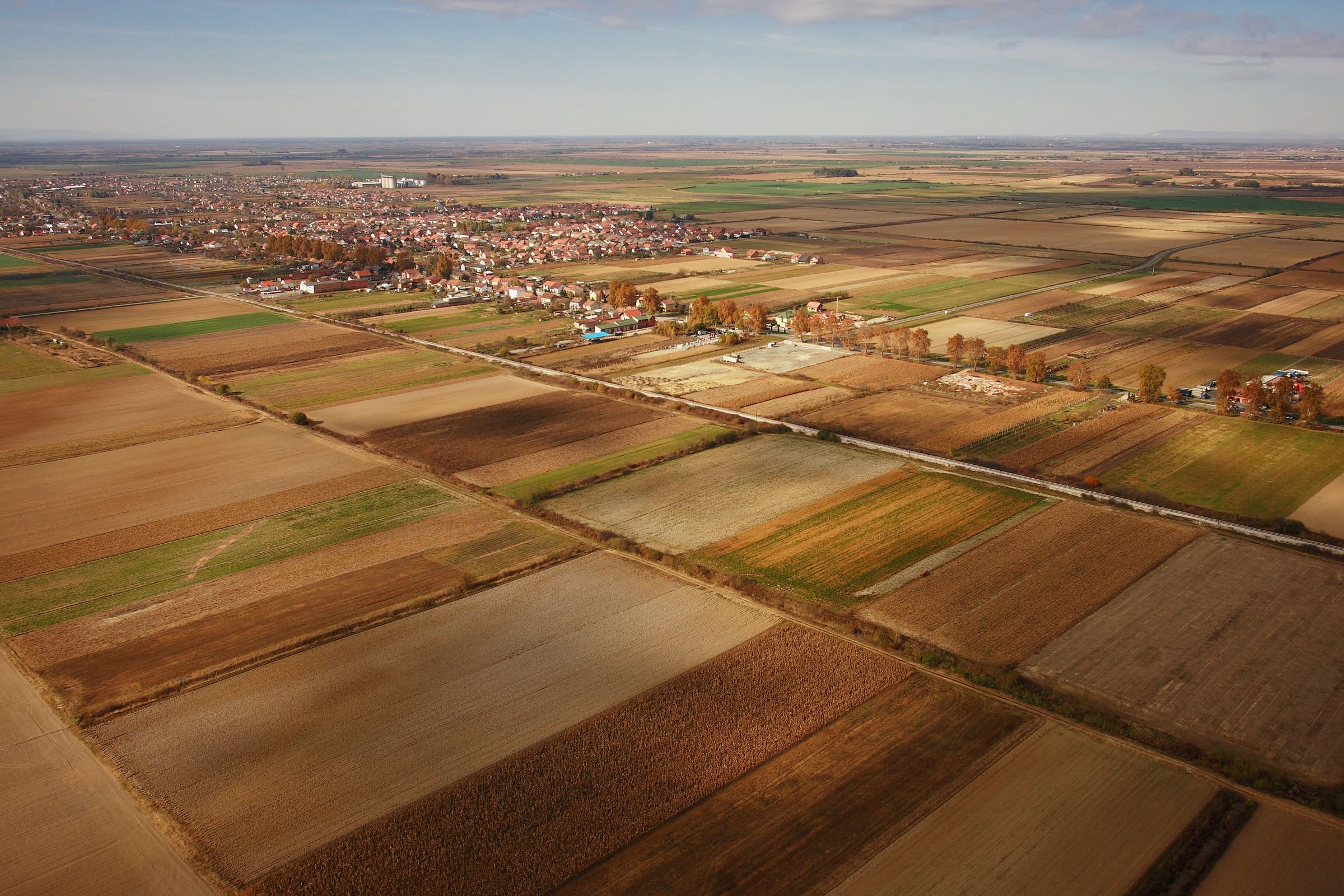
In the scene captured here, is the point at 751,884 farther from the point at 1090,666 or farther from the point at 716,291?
the point at 716,291

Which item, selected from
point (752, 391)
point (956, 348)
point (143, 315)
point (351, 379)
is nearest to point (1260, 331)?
point (956, 348)

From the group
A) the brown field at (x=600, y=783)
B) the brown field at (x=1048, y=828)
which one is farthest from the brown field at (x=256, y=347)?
the brown field at (x=1048, y=828)

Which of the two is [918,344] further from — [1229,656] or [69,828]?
[69,828]

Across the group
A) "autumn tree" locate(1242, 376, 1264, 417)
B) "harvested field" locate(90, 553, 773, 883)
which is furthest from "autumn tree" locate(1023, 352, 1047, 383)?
"harvested field" locate(90, 553, 773, 883)

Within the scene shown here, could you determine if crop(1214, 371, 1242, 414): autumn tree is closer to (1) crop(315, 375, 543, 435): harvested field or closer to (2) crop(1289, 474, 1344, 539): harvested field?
(2) crop(1289, 474, 1344, 539): harvested field

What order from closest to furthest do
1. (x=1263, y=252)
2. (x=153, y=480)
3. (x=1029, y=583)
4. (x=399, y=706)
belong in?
(x=399, y=706), (x=1029, y=583), (x=153, y=480), (x=1263, y=252)

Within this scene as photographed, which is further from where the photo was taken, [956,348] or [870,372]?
[956,348]

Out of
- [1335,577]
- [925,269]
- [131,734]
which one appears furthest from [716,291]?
[131,734]
